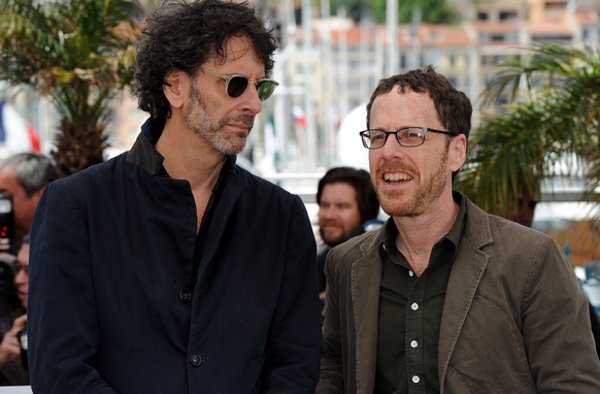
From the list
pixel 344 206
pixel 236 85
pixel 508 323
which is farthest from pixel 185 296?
pixel 344 206

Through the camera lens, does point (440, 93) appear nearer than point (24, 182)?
Yes

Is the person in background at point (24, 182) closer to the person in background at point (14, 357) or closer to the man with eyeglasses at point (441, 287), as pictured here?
the person in background at point (14, 357)

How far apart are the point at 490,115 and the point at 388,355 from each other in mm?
4057

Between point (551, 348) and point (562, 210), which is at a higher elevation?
point (551, 348)

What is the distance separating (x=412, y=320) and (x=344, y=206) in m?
2.97

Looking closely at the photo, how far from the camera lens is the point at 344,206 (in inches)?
227

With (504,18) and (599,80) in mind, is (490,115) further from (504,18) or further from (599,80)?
(504,18)

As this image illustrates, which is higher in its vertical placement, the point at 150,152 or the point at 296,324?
the point at 150,152

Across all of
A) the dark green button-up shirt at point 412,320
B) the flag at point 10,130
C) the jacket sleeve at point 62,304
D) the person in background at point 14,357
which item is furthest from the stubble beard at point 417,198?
the flag at point 10,130

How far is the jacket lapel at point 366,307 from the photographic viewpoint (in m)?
2.83

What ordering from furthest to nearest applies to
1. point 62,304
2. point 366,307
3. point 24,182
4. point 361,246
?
point 24,182, point 361,246, point 366,307, point 62,304

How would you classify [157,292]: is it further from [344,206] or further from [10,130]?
[10,130]

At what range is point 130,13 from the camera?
858 cm

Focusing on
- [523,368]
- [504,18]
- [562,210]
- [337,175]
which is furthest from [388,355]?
[504,18]
